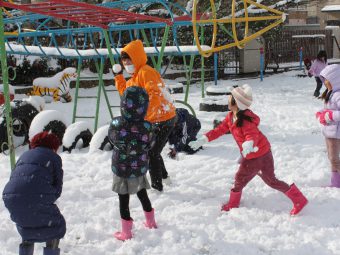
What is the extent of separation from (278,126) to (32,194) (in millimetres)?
5339

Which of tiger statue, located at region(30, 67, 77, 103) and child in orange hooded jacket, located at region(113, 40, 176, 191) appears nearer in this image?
child in orange hooded jacket, located at region(113, 40, 176, 191)

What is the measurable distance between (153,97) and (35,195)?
5.84 feet

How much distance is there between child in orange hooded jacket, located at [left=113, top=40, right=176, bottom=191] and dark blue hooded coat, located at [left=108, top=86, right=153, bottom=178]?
0.82 meters

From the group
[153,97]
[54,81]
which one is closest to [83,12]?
[153,97]

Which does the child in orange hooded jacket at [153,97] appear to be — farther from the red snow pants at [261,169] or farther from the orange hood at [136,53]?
the red snow pants at [261,169]

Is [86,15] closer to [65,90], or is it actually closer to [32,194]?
[32,194]

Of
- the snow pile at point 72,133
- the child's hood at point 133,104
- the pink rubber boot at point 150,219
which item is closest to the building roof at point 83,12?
the child's hood at point 133,104

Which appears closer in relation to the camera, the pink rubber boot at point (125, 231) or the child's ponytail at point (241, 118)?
the pink rubber boot at point (125, 231)

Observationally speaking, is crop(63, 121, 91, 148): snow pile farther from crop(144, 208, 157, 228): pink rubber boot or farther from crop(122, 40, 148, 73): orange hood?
crop(144, 208, 157, 228): pink rubber boot

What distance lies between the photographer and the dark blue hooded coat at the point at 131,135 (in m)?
3.26

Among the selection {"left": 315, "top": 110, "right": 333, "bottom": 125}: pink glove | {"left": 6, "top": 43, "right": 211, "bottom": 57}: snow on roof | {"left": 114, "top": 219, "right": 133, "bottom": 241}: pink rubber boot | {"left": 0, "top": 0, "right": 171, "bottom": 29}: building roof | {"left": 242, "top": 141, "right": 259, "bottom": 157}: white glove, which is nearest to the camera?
{"left": 114, "top": 219, "right": 133, "bottom": 241}: pink rubber boot

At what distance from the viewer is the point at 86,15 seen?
17.8 ft

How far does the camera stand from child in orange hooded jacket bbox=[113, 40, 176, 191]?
13.5 ft

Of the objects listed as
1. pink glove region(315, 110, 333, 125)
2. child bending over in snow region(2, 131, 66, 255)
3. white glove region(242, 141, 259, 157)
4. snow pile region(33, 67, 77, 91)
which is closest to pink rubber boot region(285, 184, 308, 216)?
white glove region(242, 141, 259, 157)
